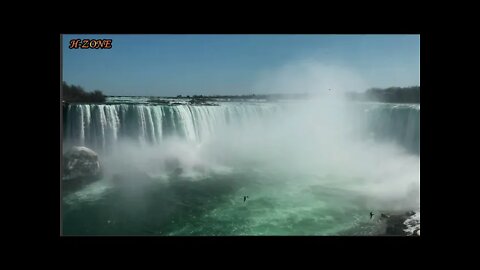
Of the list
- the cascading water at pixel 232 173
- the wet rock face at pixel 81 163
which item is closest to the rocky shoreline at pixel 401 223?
the cascading water at pixel 232 173

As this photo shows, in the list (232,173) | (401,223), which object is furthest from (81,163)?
(401,223)

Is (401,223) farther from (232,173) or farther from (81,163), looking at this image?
(81,163)

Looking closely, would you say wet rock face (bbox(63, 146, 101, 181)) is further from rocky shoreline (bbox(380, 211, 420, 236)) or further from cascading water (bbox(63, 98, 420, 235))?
rocky shoreline (bbox(380, 211, 420, 236))

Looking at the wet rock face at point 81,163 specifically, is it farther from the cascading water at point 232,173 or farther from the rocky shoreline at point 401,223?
the rocky shoreline at point 401,223

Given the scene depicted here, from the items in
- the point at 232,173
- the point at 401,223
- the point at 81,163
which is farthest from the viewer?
the point at 232,173

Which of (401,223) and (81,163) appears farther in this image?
(81,163)

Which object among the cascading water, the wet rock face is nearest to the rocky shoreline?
the cascading water

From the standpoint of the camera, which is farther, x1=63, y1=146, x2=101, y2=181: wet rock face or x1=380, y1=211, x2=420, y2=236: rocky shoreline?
x1=63, y1=146, x2=101, y2=181: wet rock face
